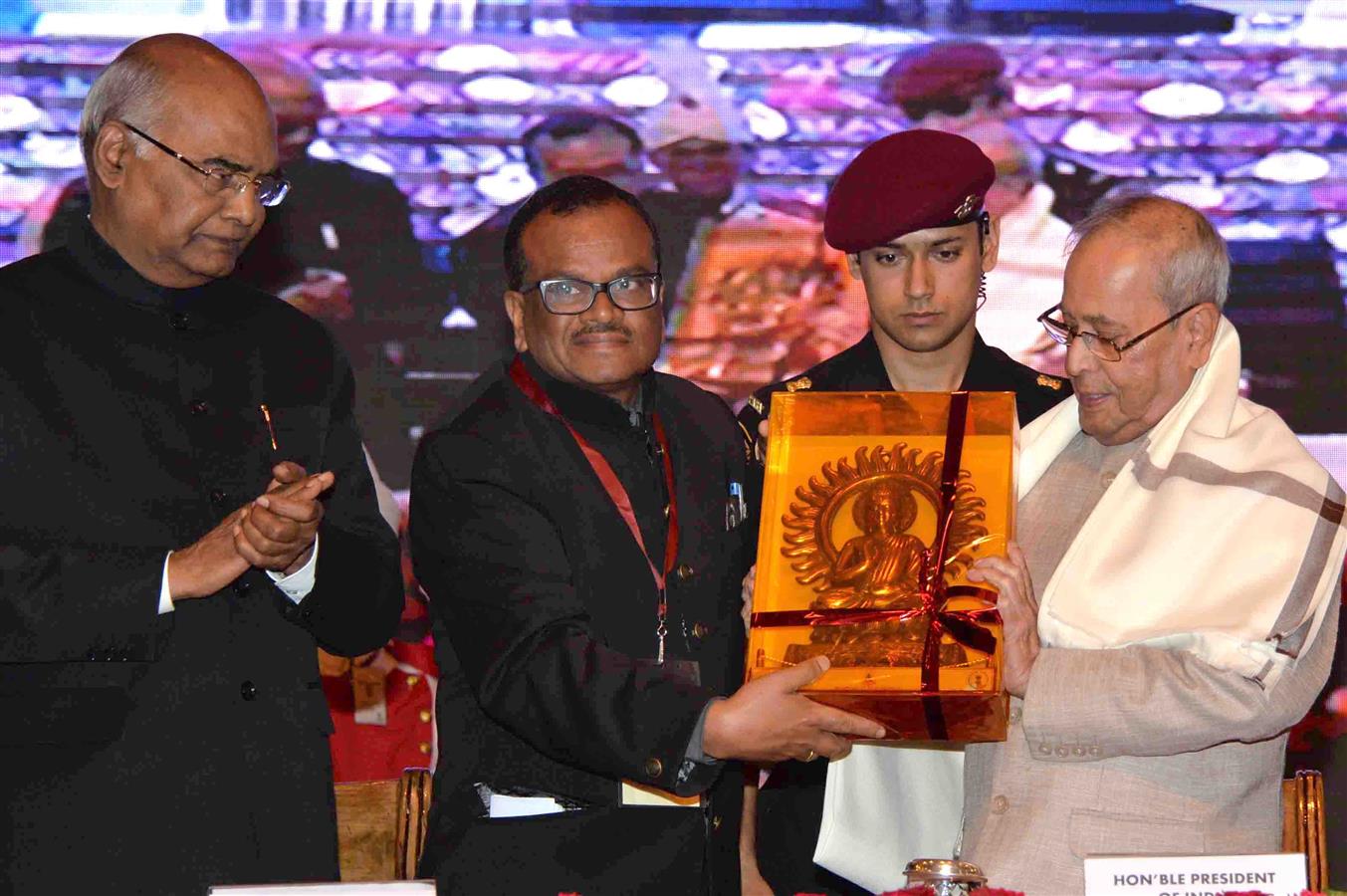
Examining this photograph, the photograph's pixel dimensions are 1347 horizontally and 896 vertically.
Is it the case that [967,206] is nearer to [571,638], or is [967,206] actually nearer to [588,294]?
[588,294]

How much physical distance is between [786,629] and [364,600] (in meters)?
0.78

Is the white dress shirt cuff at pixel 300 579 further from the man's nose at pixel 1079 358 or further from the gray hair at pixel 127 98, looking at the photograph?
the man's nose at pixel 1079 358

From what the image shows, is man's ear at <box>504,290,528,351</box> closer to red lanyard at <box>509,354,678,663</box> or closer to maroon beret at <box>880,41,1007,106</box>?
red lanyard at <box>509,354,678,663</box>

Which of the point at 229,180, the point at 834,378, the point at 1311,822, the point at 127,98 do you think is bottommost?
the point at 1311,822

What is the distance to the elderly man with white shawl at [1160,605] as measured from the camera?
8.32 feet

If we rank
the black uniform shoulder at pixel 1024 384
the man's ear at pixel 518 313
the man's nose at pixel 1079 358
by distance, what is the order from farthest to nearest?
1. the black uniform shoulder at pixel 1024 384
2. the man's ear at pixel 518 313
3. the man's nose at pixel 1079 358

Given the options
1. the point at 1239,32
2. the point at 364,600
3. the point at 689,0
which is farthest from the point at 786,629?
the point at 1239,32

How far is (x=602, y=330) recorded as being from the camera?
293cm

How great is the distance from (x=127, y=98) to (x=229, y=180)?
0.69 ft

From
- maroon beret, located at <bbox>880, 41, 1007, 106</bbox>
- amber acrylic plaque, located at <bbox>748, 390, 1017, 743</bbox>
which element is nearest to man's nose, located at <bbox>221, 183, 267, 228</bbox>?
amber acrylic plaque, located at <bbox>748, 390, 1017, 743</bbox>

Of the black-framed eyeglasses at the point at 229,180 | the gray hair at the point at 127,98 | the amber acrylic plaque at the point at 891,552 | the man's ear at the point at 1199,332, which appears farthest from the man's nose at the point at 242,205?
the man's ear at the point at 1199,332

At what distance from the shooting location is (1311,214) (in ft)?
14.5

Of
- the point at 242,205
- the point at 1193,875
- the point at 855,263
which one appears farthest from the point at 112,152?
the point at 1193,875

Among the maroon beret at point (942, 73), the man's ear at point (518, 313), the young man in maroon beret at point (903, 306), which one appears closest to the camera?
the man's ear at point (518, 313)
